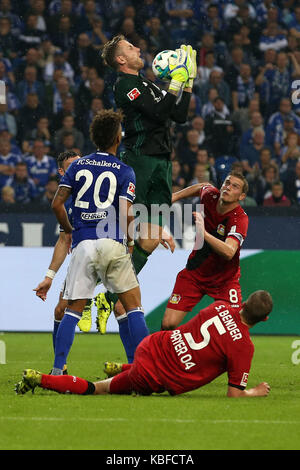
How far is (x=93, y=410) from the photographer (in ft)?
19.9

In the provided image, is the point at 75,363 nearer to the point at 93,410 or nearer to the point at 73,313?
the point at 73,313

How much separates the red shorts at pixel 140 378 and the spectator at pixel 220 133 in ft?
29.2

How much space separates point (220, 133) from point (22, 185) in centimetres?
340

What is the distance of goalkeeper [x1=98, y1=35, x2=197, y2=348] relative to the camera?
8031mm

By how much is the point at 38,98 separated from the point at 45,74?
1.97 ft

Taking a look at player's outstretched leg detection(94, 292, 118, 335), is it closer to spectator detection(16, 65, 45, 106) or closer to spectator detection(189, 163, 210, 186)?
spectator detection(189, 163, 210, 186)

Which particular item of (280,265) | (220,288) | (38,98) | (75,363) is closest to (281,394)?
(220,288)

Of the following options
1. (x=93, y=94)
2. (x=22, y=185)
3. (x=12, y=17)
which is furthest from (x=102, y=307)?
(x=12, y=17)

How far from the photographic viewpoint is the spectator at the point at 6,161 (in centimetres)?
1469

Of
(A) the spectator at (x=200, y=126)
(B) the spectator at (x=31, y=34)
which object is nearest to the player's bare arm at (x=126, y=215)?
(A) the spectator at (x=200, y=126)

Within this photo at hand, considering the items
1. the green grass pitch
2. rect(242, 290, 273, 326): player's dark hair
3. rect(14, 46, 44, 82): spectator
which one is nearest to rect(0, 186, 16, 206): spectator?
rect(14, 46, 44, 82): spectator

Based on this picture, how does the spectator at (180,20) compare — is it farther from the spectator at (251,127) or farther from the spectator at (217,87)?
the spectator at (251,127)

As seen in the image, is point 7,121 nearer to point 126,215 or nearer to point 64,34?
point 64,34

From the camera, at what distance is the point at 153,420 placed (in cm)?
571
